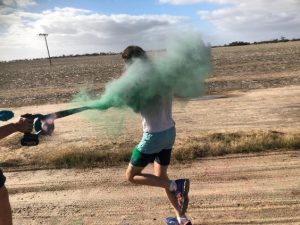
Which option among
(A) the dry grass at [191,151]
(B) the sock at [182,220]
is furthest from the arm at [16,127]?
(A) the dry grass at [191,151]

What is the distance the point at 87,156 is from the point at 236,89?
11.2 metres

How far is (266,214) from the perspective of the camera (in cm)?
534

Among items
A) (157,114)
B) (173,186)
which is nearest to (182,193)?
(173,186)

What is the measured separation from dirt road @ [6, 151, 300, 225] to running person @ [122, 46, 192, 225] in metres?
0.66

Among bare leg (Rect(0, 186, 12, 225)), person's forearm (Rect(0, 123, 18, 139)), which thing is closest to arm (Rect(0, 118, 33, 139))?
person's forearm (Rect(0, 123, 18, 139))

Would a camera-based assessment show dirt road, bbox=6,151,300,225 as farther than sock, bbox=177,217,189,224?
Yes

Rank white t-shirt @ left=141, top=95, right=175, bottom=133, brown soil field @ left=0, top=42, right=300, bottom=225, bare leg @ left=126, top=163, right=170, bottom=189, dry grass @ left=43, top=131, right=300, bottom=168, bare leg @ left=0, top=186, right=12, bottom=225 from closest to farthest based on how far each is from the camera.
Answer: bare leg @ left=0, top=186, right=12, bottom=225 < white t-shirt @ left=141, top=95, right=175, bottom=133 < bare leg @ left=126, top=163, right=170, bottom=189 < brown soil field @ left=0, top=42, right=300, bottom=225 < dry grass @ left=43, top=131, right=300, bottom=168

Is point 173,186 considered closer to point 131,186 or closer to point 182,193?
point 182,193

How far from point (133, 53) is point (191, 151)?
12.4ft

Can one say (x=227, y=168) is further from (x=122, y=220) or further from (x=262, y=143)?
(x=122, y=220)

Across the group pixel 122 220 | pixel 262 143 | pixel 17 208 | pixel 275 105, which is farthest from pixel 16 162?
pixel 275 105

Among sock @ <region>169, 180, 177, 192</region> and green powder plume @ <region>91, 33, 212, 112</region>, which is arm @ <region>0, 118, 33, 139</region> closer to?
green powder plume @ <region>91, 33, 212, 112</region>

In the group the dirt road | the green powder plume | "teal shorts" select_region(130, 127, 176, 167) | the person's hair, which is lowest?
the dirt road

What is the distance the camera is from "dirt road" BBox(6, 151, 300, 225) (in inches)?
215
